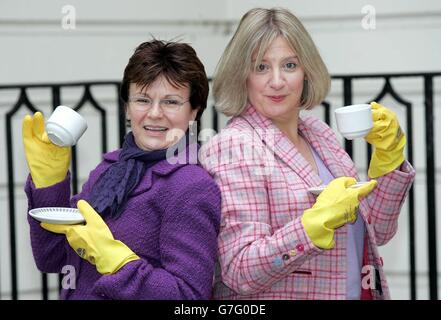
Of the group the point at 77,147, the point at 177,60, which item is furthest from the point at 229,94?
the point at 77,147

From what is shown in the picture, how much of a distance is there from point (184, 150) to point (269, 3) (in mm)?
1586

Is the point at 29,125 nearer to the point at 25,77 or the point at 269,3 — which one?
the point at 25,77

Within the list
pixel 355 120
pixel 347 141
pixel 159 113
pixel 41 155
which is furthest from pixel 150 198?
pixel 347 141

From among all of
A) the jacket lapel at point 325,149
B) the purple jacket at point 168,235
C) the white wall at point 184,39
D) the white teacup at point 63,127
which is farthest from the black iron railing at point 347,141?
the purple jacket at point 168,235

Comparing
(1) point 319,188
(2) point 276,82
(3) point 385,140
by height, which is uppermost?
(2) point 276,82

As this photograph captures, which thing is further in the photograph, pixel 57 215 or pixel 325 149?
pixel 325 149

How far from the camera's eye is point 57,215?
227 centimetres

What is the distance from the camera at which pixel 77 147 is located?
366 cm

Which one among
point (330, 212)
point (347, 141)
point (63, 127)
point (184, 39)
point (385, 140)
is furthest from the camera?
point (184, 39)

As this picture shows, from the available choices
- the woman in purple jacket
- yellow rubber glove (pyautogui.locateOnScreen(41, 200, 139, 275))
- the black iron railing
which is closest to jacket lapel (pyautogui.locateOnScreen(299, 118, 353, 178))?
the woman in purple jacket

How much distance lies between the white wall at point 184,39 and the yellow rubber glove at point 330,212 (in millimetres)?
1452

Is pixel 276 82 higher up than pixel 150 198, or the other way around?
pixel 276 82

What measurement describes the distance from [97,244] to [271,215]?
0.40 metres

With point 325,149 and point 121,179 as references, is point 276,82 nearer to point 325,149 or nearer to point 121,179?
point 325,149
